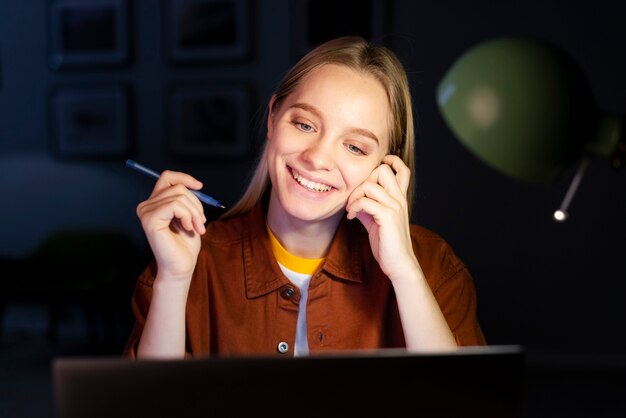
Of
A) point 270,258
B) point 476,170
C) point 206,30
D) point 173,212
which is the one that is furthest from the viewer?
point 206,30

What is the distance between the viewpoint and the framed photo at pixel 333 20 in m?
4.02

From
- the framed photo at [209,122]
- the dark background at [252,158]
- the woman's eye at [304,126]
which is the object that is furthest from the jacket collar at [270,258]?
the framed photo at [209,122]

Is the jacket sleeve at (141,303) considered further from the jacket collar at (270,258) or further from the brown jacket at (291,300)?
the jacket collar at (270,258)

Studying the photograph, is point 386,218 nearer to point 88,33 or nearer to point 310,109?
point 310,109

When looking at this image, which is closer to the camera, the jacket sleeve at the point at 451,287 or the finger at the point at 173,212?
the finger at the point at 173,212

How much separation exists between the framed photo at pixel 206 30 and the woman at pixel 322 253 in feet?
10.0

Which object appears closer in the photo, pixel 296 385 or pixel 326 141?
pixel 296 385

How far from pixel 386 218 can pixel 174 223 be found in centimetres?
35

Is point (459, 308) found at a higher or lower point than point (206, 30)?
lower

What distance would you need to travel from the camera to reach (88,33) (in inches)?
176

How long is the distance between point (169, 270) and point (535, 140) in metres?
0.64

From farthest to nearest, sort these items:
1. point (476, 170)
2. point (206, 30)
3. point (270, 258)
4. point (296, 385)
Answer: point (206, 30), point (476, 170), point (270, 258), point (296, 385)

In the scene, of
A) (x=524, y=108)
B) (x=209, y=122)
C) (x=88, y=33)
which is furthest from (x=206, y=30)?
(x=524, y=108)

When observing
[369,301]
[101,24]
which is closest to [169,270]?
Result: [369,301]
